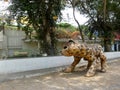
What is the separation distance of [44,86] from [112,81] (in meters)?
2.83

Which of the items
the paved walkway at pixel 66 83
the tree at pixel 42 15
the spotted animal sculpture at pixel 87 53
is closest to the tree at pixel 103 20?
the tree at pixel 42 15

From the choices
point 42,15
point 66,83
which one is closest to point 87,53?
point 66,83

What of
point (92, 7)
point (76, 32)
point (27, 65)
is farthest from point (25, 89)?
point (92, 7)

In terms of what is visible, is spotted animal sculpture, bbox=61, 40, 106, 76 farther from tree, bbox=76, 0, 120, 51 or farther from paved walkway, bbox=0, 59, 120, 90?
tree, bbox=76, 0, 120, 51

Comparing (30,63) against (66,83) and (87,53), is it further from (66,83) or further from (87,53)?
(66,83)

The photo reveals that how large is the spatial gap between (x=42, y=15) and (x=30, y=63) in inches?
146

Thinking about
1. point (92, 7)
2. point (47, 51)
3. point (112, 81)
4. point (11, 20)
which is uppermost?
point (92, 7)

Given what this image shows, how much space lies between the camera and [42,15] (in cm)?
1507

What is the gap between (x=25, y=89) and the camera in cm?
827

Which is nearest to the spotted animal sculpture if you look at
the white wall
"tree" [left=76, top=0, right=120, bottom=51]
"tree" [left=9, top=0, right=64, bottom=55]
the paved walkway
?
the paved walkway

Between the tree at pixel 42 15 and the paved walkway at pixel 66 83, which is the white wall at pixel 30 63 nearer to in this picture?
the tree at pixel 42 15

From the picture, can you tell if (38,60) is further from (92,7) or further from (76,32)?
(92,7)

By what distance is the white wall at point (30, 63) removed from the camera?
11241 mm

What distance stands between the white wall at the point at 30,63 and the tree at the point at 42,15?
63 cm
